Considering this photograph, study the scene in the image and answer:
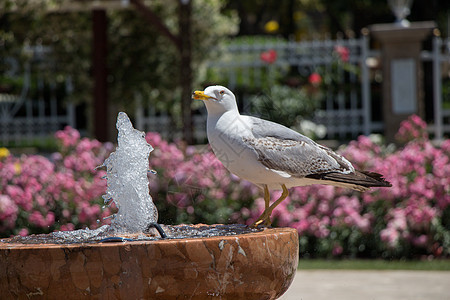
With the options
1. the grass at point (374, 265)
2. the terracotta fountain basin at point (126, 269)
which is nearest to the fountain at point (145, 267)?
the terracotta fountain basin at point (126, 269)

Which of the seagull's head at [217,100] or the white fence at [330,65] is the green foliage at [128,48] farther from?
the seagull's head at [217,100]

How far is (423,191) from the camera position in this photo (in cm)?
670

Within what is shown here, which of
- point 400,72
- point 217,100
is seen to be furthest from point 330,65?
point 217,100

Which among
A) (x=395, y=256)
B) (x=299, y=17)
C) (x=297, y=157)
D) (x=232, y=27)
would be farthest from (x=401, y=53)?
(x=299, y=17)

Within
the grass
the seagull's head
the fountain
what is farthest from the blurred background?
the fountain

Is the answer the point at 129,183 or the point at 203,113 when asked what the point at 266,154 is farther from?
the point at 203,113

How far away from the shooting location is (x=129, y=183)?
325cm

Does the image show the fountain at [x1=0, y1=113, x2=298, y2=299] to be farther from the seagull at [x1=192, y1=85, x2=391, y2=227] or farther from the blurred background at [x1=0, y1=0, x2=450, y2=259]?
the blurred background at [x1=0, y1=0, x2=450, y2=259]

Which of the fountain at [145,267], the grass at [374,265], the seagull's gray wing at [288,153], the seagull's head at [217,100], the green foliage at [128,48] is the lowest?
the grass at [374,265]

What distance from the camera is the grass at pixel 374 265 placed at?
6164mm

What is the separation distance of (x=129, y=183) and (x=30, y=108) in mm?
10346

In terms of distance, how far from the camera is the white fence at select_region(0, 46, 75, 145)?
499 inches

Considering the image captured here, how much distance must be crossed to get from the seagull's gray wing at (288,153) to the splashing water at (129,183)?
0.51 meters

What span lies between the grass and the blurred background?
16cm
